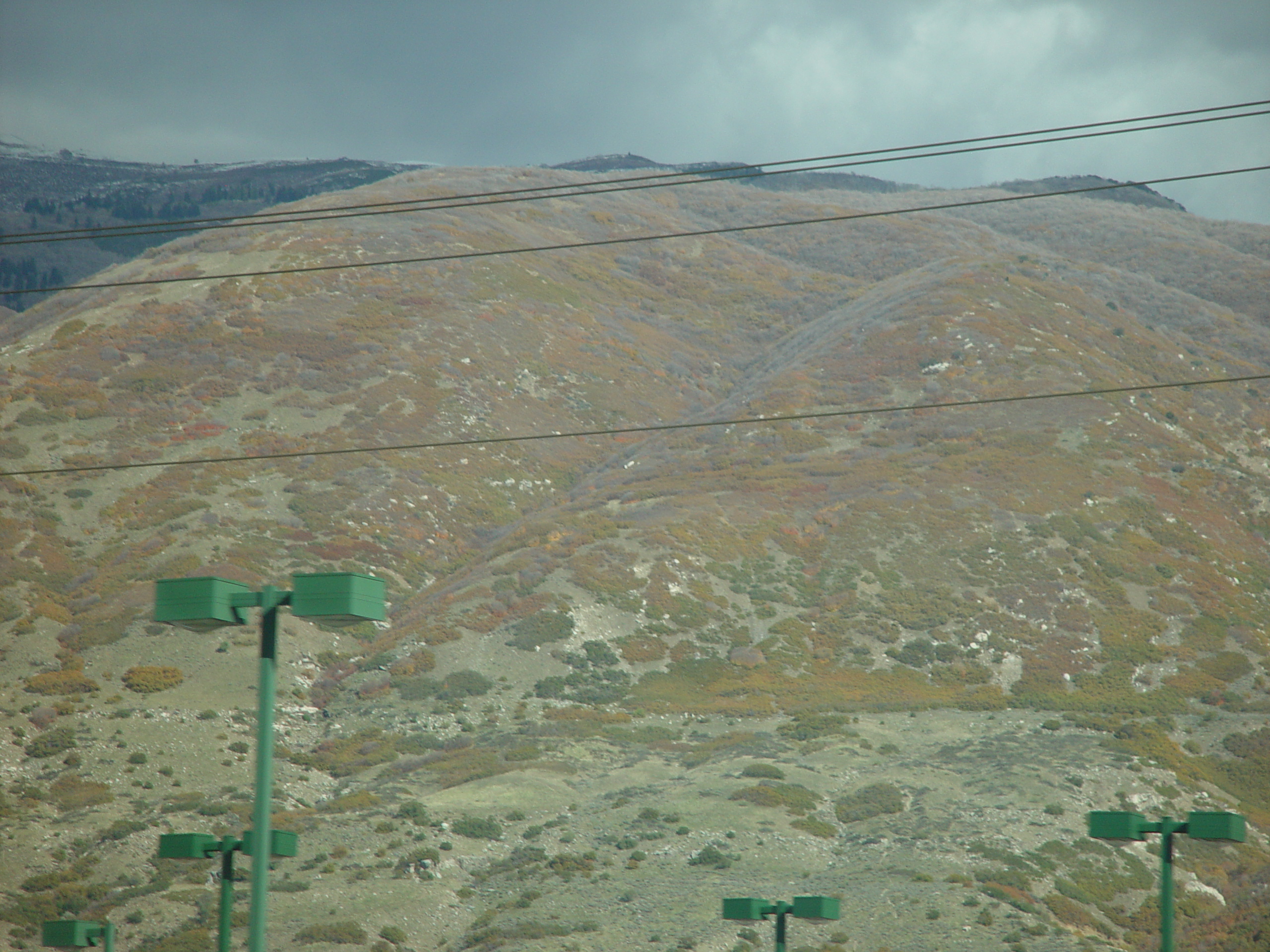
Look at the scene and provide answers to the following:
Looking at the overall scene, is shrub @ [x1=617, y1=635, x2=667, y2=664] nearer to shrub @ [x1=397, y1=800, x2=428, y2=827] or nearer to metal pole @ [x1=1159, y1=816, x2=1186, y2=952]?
shrub @ [x1=397, y1=800, x2=428, y2=827]

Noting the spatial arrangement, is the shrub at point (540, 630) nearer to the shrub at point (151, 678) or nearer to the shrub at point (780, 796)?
the shrub at point (151, 678)

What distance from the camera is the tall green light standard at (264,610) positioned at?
1032cm

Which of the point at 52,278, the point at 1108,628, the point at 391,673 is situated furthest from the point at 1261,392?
the point at 52,278

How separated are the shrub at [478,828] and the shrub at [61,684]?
18209 millimetres

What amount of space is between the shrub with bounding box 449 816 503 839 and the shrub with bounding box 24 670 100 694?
1821 centimetres

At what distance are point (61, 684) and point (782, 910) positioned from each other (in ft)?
121

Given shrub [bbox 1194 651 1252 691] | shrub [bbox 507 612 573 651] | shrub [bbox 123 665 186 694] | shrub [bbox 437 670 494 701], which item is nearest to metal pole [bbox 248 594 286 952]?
shrub [bbox 437 670 494 701]

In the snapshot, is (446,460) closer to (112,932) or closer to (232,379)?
(232,379)

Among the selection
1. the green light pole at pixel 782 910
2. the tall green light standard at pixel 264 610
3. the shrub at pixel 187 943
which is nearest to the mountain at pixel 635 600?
the shrub at pixel 187 943

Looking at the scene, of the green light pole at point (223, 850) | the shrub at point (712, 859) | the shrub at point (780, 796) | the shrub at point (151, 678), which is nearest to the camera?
the green light pole at point (223, 850)

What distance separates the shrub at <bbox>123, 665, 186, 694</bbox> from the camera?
4403cm

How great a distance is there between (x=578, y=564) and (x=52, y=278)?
173 meters

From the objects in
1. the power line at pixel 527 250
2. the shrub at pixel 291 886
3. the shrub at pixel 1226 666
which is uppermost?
the power line at pixel 527 250

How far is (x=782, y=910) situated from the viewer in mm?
16719
